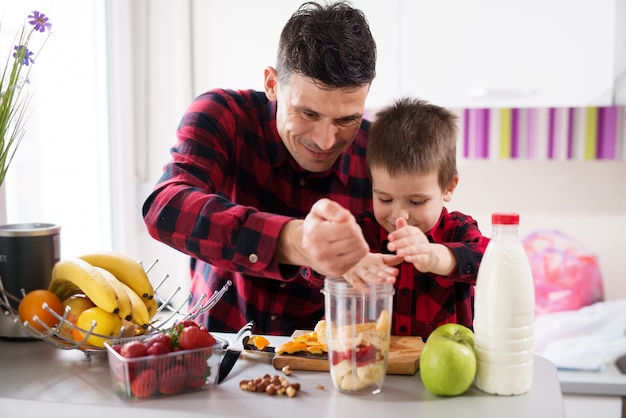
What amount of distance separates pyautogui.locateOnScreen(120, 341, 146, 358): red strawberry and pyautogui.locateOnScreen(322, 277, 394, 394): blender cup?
283mm

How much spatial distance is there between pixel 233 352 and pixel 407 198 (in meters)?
0.48

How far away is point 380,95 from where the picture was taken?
7.98 feet

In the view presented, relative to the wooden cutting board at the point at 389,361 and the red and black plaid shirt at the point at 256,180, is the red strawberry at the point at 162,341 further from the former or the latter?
the red and black plaid shirt at the point at 256,180

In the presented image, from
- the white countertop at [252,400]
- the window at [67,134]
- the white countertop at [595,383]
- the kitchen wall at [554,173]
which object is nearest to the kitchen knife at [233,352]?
the white countertop at [252,400]

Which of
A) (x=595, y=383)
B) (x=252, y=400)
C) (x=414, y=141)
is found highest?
(x=414, y=141)

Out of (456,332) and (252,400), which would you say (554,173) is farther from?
(252,400)

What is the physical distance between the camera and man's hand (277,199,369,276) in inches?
39.1

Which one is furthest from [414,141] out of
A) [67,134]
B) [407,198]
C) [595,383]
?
[67,134]

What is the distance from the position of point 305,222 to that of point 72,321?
498 millimetres

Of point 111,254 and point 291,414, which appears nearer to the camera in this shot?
point 291,414

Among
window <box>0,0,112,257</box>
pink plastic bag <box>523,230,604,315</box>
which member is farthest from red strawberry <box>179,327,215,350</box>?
pink plastic bag <box>523,230,604,315</box>

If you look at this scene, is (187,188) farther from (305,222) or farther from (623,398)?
(623,398)

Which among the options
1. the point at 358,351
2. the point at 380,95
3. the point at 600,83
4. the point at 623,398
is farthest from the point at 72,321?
the point at 600,83

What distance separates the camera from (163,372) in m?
1.02
